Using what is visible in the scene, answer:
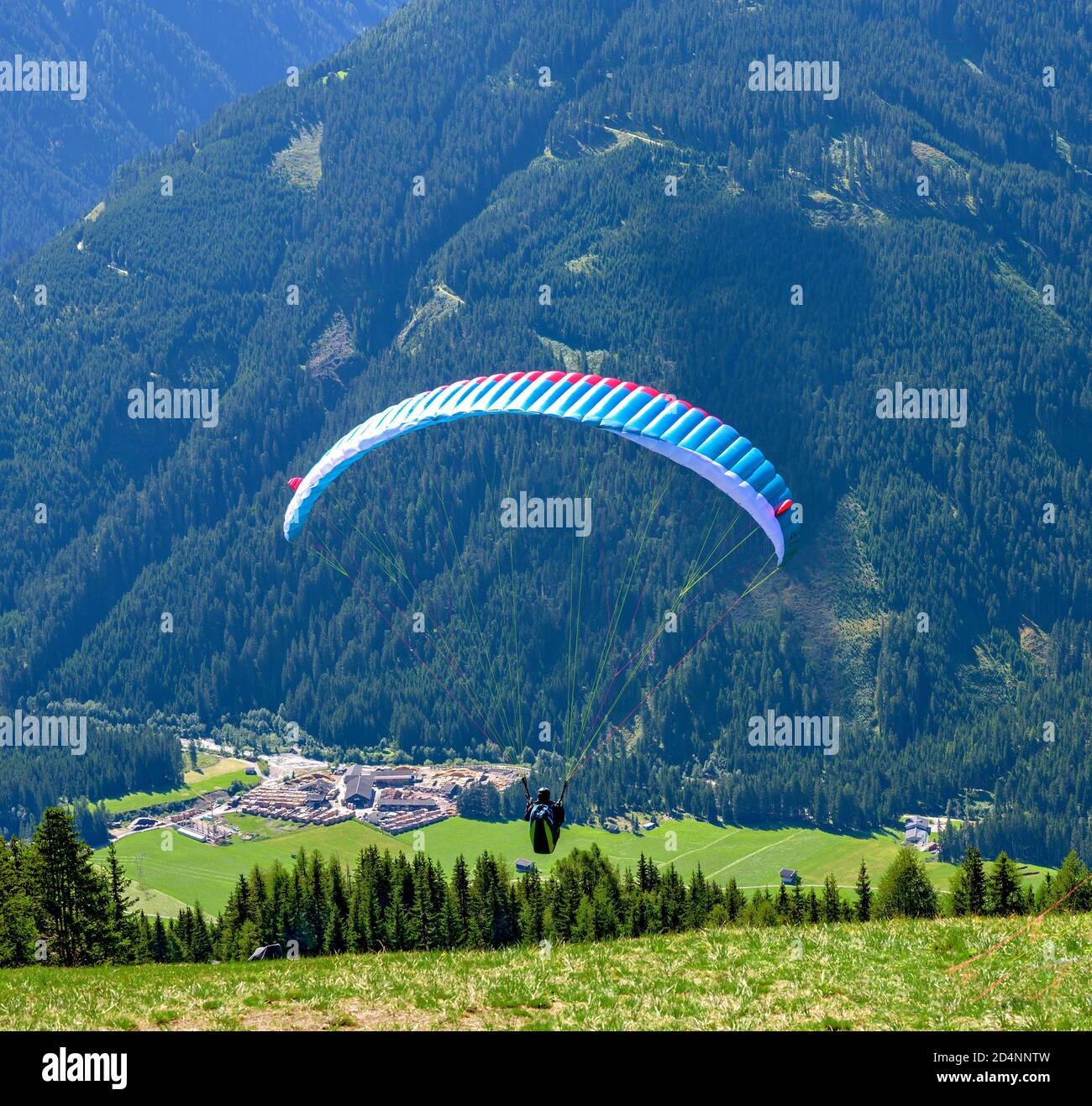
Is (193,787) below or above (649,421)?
below

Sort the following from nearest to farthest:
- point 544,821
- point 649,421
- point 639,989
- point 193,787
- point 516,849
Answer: point 639,989 → point 544,821 → point 649,421 → point 516,849 → point 193,787

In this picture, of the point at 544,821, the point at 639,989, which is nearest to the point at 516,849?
the point at 544,821

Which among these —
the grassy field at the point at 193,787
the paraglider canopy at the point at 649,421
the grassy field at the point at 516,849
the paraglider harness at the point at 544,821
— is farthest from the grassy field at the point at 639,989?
the grassy field at the point at 193,787

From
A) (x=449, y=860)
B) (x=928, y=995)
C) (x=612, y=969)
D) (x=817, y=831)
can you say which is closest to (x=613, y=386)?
(x=612, y=969)

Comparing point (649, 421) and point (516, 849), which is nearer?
point (649, 421)

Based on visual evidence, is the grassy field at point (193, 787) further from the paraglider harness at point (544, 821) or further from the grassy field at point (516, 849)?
the paraglider harness at point (544, 821)

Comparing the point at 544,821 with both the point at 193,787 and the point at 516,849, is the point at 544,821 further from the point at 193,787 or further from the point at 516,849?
the point at 193,787

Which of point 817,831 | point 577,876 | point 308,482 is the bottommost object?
point 817,831

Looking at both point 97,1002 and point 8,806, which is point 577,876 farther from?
point 8,806
